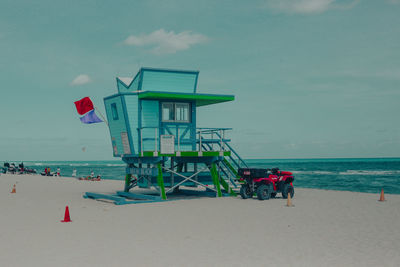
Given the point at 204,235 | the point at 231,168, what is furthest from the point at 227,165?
the point at 204,235

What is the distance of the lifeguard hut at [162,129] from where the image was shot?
2133 cm

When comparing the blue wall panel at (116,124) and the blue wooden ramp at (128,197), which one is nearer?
the blue wooden ramp at (128,197)

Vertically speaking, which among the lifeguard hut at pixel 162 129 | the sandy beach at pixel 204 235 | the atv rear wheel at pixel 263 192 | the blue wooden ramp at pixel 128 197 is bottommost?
the sandy beach at pixel 204 235

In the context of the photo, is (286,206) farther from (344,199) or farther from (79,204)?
(79,204)

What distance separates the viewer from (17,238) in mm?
11594

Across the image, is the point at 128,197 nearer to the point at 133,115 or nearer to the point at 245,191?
the point at 133,115

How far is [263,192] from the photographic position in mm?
20891

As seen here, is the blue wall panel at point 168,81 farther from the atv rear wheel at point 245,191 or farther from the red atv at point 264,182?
the atv rear wheel at point 245,191

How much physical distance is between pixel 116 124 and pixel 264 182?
7.83 metres

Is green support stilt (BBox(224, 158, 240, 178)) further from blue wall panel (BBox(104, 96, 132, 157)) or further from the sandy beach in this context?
blue wall panel (BBox(104, 96, 132, 157))

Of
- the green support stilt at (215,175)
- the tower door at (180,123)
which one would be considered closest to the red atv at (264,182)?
the green support stilt at (215,175)

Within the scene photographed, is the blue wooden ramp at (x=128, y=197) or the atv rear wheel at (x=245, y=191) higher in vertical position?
the atv rear wheel at (x=245, y=191)

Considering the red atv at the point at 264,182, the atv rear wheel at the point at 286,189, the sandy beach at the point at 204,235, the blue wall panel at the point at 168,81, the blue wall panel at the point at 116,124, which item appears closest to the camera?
the sandy beach at the point at 204,235

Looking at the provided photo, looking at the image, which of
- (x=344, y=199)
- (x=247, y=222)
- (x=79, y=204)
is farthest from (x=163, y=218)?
(x=344, y=199)
